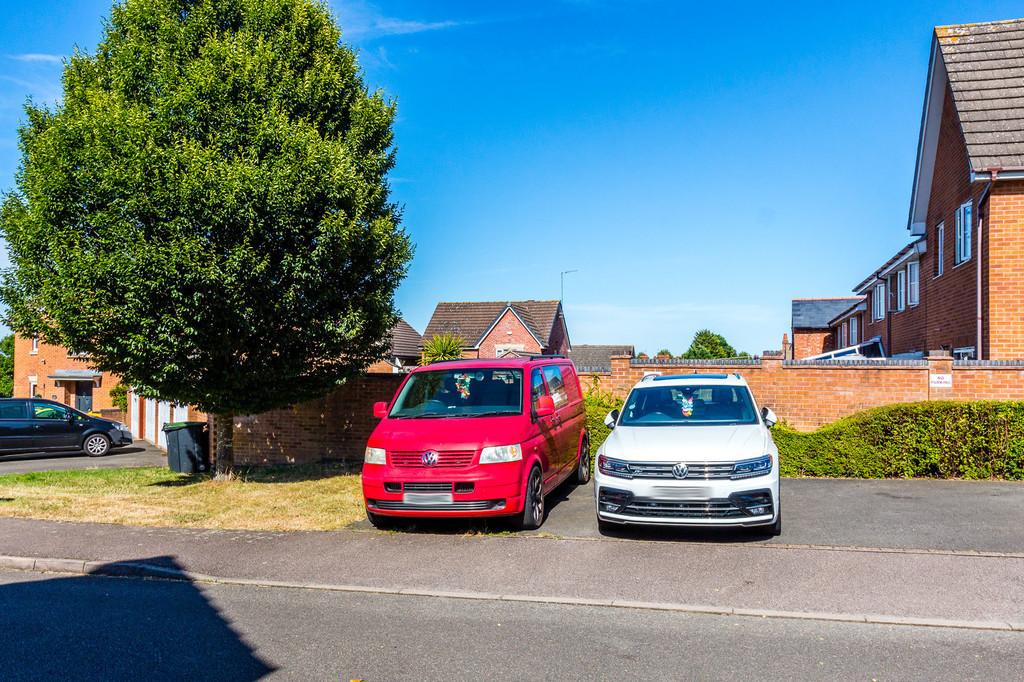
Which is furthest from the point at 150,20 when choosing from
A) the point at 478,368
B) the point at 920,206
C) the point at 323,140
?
the point at 920,206

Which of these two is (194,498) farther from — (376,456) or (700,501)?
(700,501)

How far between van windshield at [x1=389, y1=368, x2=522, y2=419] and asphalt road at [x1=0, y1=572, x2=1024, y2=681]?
3.20 metres

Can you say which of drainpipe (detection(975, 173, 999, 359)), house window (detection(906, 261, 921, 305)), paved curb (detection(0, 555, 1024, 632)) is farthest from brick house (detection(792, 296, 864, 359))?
paved curb (detection(0, 555, 1024, 632))

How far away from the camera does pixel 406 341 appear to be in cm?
4134

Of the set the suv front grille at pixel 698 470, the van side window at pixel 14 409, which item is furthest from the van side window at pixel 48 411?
the suv front grille at pixel 698 470

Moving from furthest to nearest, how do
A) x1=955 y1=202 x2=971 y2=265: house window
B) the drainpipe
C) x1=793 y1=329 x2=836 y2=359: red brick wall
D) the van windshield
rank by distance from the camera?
1. x1=793 y1=329 x2=836 y2=359: red brick wall
2. x1=955 y1=202 x2=971 y2=265: house window
3. the drainpipe
4. the van windshield

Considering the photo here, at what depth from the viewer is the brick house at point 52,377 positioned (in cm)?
4019

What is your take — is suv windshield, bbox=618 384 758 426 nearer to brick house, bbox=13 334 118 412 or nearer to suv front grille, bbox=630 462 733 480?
suv front grille, bbox=630 462 733 480

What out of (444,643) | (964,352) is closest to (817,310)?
(964,352)

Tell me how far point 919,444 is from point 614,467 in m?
6.60

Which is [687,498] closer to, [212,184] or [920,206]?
[212,184]

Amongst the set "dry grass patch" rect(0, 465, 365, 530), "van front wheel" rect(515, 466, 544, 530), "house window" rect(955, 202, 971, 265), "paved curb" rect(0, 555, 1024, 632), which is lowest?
"dry grass patch" rect(0, 465, 365, 530)

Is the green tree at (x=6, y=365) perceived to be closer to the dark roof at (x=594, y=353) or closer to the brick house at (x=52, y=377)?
the brick house at (x=52, y=377)

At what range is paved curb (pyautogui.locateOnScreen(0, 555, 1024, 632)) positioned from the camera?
5746 millimetres
